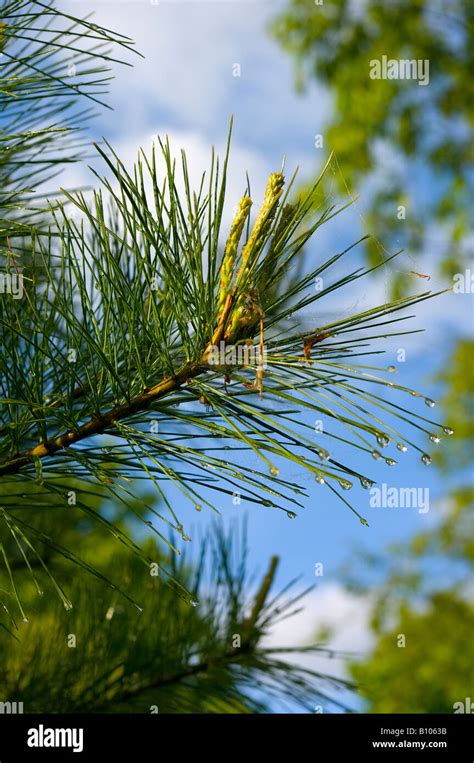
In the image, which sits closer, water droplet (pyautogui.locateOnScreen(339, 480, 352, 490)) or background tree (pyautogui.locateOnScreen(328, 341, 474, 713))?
water droplet (pyautogui.locateOnScreen(339, 480, 352, 490))

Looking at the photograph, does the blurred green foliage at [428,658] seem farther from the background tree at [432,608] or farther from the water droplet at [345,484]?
the water droplet at [345,484]

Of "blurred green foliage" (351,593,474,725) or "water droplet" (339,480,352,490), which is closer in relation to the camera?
"water droplet" (339,480,352,490)

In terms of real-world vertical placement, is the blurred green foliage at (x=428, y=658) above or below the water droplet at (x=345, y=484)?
below

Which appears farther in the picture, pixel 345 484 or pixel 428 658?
pixel 428 658

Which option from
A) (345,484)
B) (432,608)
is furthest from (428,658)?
(345,484)

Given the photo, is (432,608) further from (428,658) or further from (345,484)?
(345,484)

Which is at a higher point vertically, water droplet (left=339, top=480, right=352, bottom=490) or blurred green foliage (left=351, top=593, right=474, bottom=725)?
water droplet (left=339, top=480, right=352, bottom=490)

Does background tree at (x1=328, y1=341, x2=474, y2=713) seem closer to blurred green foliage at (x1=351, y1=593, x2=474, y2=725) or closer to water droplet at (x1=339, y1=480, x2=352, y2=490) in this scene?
blurred green foliage at (x1=351, y1=593, x2=474, y2=725)

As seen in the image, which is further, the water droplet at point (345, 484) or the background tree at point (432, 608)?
the background tree at point (432, 608)

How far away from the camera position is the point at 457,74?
3873 millimetres

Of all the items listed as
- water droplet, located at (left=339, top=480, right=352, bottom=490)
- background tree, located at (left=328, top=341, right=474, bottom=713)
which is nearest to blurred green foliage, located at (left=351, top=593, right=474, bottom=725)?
background tree, located at (left=328, top=341, right=474, bottom=713)

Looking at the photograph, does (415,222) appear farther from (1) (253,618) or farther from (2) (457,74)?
(1) (253,618)

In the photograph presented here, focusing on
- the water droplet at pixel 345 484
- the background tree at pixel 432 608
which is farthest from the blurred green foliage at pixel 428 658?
the water droplet at pixel 345 484
